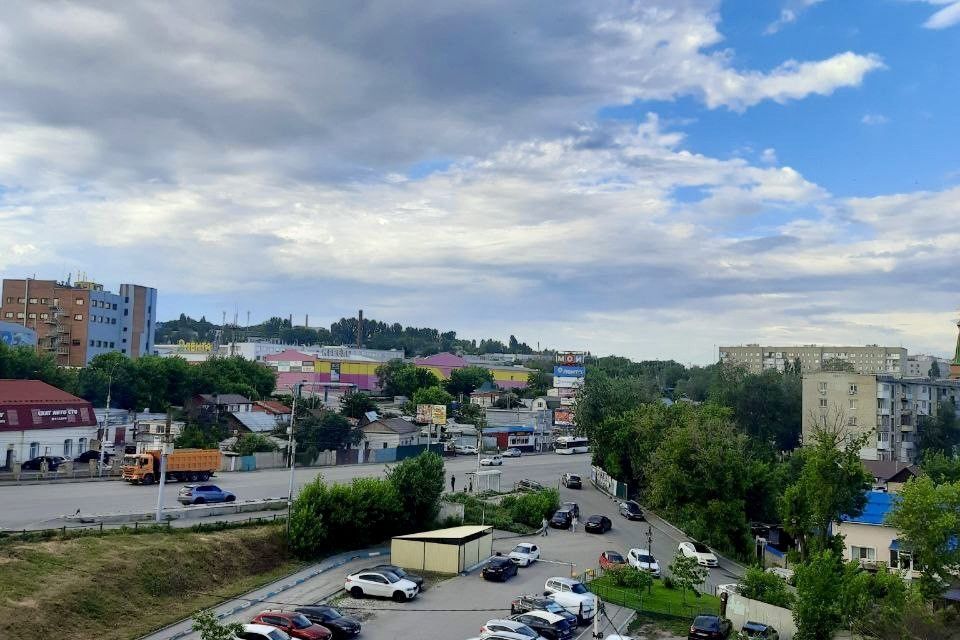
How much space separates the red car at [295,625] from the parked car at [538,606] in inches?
275

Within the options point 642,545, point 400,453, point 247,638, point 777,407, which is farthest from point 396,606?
point 777,407

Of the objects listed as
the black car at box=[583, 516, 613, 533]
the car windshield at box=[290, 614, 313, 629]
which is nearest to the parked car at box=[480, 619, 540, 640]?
the car windshield at box=[290, 614, 313, 629]

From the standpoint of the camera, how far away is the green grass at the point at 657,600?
30.0m

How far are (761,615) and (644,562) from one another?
7.72 m

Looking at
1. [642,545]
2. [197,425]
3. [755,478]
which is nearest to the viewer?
[642,545]

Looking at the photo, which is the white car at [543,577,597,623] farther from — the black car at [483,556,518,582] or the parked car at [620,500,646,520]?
the parked car at [620,500,646,520]

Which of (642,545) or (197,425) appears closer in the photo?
(642,545)

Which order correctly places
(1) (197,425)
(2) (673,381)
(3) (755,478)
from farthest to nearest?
(2) (673,381)
(1) (197,425)
(3) (755,478)

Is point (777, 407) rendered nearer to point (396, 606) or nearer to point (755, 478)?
point (755, 478)

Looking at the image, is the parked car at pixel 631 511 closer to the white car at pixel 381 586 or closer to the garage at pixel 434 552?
the garage at pixel 434 552

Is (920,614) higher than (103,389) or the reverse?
the reverse

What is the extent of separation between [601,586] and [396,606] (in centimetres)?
901

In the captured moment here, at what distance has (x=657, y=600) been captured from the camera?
3114cm

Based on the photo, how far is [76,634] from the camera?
23172 mm
